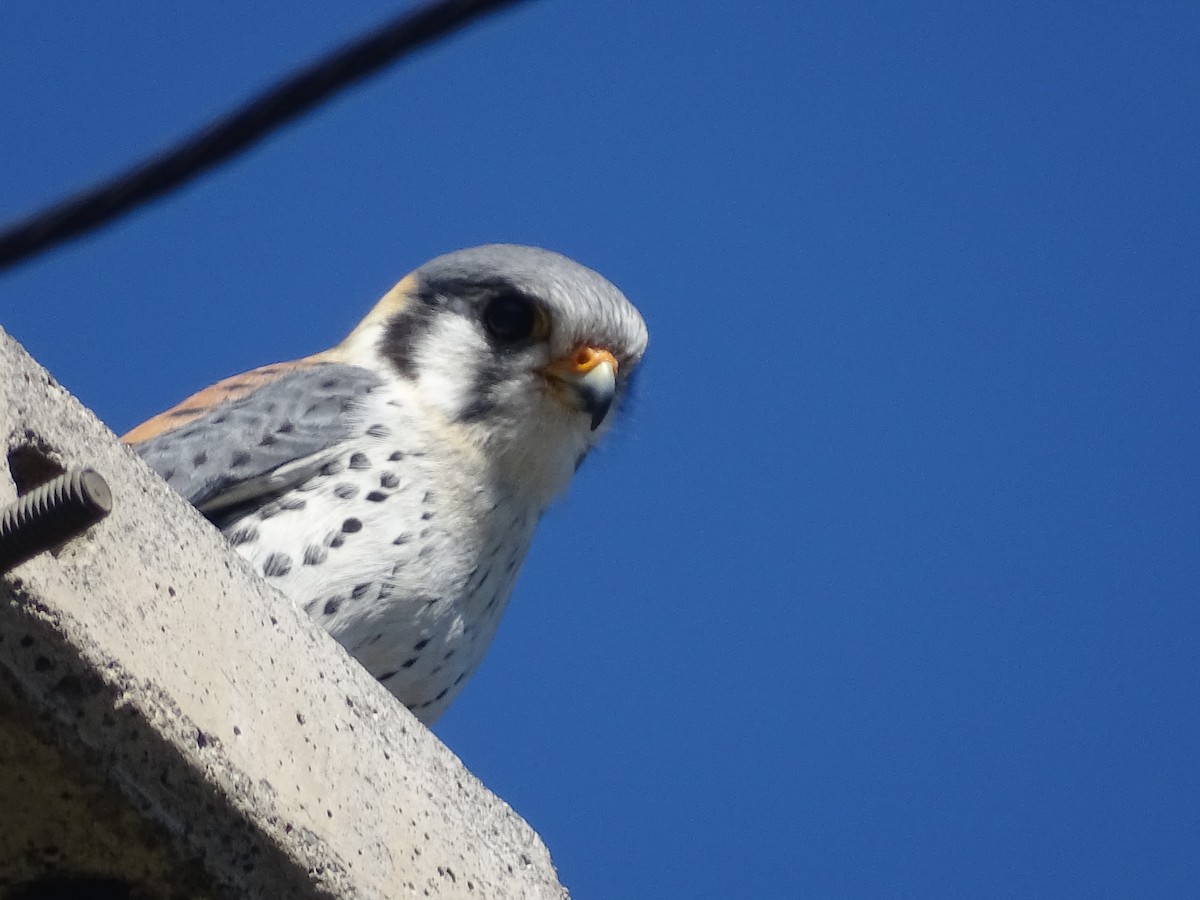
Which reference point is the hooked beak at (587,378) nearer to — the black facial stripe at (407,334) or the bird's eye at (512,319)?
the bird's eye at (512,319)

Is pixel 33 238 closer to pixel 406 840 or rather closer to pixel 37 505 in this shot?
pixel 37 505

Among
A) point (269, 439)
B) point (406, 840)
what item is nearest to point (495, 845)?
point (406, 840)

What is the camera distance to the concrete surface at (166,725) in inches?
66.2

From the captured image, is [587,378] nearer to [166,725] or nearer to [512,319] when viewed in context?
[512,319]

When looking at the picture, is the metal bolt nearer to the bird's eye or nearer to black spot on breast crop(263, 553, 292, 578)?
black spot on breast crop(263, 553, 292, 578)

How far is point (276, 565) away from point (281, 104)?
1734 mm

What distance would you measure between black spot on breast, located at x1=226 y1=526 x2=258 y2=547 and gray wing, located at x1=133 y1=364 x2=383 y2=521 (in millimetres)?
94

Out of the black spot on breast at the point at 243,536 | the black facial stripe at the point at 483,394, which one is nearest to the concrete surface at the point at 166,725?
the black spot on breast at the point at 243,536

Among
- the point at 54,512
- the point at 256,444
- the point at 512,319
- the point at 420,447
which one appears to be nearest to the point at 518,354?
the point at 512,319

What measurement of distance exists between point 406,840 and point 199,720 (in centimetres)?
39

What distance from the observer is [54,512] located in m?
1.35

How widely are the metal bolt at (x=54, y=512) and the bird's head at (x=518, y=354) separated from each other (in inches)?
93.5

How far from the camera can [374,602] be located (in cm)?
332

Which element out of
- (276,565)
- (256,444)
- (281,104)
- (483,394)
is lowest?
(281,104)
